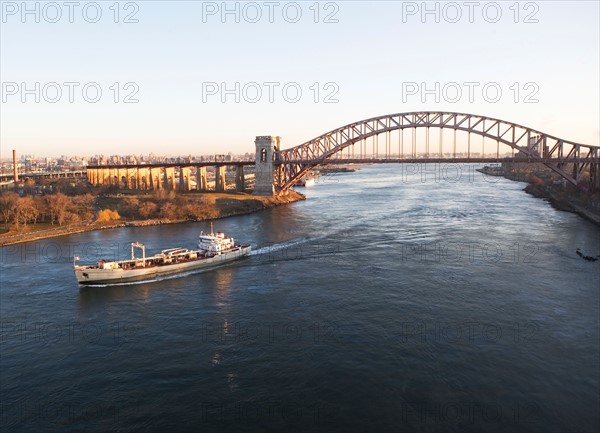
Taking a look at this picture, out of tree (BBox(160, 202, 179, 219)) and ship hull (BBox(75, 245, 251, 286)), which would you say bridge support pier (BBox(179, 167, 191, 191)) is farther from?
ship hull (BBox(75, 245, 251, 286))

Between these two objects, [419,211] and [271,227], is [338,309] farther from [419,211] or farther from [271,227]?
[419,211]

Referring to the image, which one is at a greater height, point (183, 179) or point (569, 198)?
point (183, 179)

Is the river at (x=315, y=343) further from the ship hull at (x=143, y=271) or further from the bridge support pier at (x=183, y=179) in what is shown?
the bridge support pier at (x=183, y=179)

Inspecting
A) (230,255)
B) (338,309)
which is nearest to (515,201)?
(230,255)

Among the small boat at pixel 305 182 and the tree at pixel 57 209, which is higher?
the small boat at pixel 305 182

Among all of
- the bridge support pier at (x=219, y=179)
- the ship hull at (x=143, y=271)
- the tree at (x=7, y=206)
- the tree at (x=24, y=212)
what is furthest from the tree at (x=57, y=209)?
the bridge support pier at (x=219, y=179)

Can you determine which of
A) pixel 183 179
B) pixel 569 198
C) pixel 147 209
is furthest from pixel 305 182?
pixel 147 209

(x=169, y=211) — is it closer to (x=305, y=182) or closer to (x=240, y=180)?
(x=240, y=180)

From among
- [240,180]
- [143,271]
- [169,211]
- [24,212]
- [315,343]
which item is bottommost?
[315,343]
